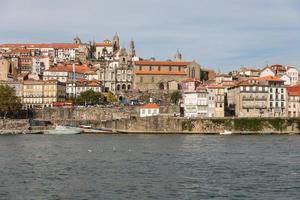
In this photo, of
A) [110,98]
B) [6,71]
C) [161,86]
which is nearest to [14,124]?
[110,98]

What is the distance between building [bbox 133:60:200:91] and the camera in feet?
411

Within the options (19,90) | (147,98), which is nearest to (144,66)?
(147,98)

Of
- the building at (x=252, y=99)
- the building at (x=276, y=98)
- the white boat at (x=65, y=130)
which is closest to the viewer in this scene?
the white boat at (x=65, y=130)

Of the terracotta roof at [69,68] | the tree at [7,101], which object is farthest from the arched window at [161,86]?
the tree at [7,101]

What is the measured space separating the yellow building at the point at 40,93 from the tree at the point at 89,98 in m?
4.92

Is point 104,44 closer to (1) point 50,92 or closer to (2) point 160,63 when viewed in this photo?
(2) point 160,63

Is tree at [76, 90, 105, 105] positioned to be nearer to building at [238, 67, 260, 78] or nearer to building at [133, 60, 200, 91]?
building at [133, 60, 200, 91]

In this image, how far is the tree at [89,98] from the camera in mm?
110312

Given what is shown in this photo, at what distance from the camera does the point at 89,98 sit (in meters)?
110

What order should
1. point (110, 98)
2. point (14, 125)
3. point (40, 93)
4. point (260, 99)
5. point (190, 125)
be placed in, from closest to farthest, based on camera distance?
point (190, 125) → point (14, 125) → point (260, 99) → point (40, 93) → point (110, 98)

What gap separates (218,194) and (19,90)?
287 feet

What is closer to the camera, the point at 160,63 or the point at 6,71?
the point at 6,71

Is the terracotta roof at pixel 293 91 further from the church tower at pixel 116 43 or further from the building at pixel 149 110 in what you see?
the church tower at pixel 116 43

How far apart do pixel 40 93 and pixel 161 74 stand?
25.1 m
